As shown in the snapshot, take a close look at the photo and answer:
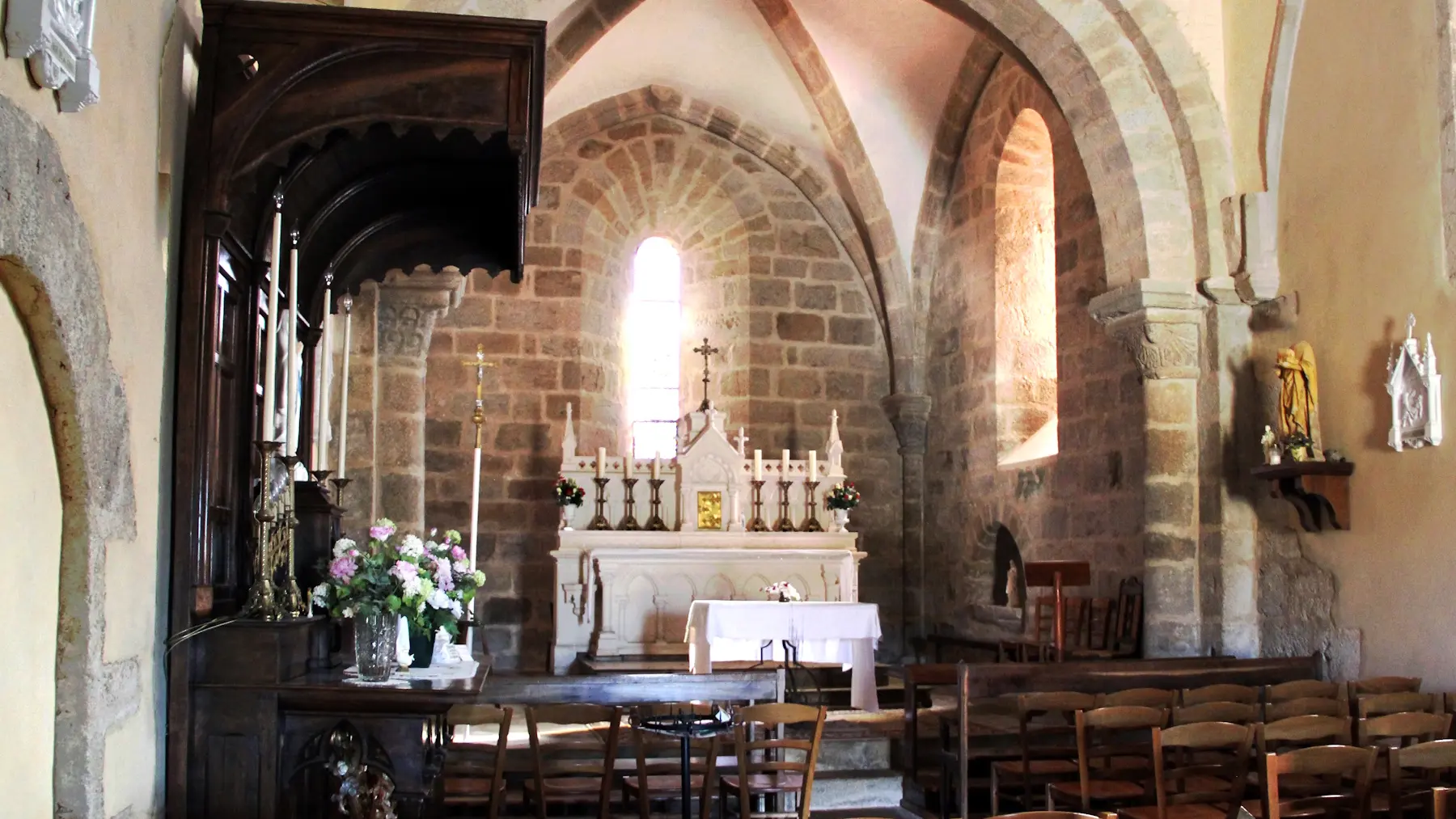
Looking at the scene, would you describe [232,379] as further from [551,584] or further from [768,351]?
[768,351]

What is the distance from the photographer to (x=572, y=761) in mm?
7383

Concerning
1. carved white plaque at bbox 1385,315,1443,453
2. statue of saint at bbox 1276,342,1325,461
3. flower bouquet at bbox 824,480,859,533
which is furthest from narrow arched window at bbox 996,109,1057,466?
carved white plaque at bbox 1385,315,1443,453

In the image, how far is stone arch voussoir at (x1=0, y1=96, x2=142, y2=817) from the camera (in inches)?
132

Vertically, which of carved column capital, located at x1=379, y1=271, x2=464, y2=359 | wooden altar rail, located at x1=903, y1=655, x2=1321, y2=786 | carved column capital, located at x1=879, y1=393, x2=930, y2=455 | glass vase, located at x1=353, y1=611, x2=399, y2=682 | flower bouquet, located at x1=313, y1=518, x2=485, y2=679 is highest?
carved column capital, located at x1=379, y1=271, x2=464, y2=359

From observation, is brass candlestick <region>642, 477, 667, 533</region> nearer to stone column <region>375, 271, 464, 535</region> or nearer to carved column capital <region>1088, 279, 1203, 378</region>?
stone column <region>375, 271, 464, 535</region>

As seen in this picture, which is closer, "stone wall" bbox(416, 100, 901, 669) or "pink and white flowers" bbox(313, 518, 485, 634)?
"pink and white flowers" bbox(313, 518, 485, 634)

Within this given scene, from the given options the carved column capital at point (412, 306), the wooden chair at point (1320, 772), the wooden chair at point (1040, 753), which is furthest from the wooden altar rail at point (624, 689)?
the carved column capital at point (412, 306)

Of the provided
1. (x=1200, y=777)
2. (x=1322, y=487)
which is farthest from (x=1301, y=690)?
(x=1322, y=487)

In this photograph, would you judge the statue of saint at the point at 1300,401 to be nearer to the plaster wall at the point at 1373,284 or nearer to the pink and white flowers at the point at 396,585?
the plaster wall at the point at 1373,284

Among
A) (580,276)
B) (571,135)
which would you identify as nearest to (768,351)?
(580,276)

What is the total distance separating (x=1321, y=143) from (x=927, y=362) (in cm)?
577

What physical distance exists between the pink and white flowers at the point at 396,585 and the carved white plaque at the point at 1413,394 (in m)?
4.76

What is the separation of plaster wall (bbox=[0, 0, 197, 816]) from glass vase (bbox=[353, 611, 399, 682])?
0.67 meters

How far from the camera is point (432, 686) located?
14.8 feet
